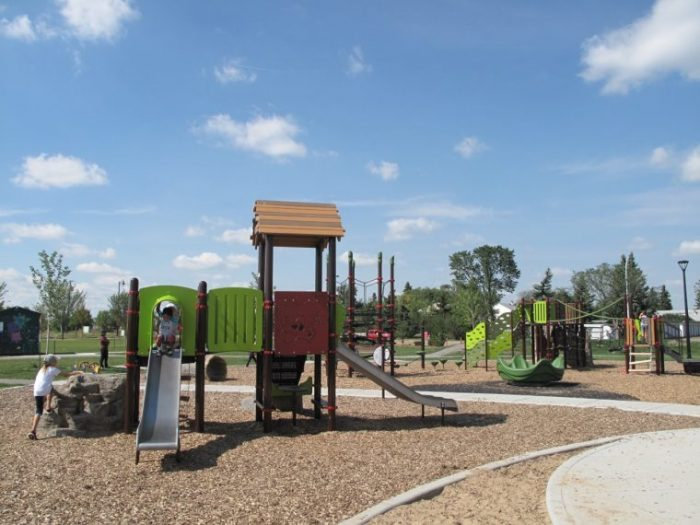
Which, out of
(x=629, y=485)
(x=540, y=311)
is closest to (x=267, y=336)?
(x=629, y=485)

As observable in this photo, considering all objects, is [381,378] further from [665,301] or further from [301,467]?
[665,301]

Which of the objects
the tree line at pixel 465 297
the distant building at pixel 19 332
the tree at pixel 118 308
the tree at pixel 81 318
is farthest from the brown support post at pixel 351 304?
the tree at pixel 81 318

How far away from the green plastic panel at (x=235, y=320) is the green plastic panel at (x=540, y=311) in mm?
15767

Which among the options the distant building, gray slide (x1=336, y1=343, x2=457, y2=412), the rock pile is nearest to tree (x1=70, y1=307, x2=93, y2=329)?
the distant building

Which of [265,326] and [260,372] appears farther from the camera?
[260,372]

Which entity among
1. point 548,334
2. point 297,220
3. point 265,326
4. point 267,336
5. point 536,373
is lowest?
point 536,373

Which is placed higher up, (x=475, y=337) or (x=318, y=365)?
(x=475, y=337)

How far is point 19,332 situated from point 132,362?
31.3 metres

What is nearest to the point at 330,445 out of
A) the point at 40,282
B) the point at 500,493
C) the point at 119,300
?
the point at 500,493

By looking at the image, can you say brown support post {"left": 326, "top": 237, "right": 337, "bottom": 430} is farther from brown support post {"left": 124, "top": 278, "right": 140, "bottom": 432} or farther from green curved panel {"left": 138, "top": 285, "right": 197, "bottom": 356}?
brown support post {"left": 124, "top": 278, "right": 140, "bottom": 432}

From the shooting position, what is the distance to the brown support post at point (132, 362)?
9.59 metres

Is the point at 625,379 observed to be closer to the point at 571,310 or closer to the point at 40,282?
the point at 571,310

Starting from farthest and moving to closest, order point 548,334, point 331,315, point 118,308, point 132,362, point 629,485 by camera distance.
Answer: point 118,308, point 548,334, point 331,315, point 132,362, point 629,485

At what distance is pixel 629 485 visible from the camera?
263 inches
